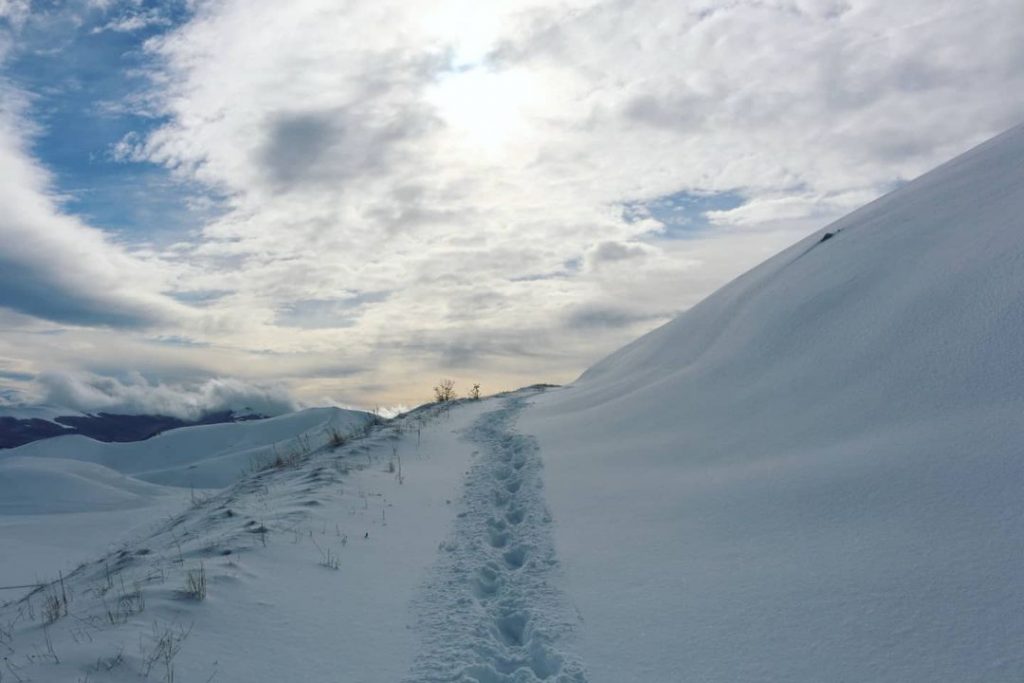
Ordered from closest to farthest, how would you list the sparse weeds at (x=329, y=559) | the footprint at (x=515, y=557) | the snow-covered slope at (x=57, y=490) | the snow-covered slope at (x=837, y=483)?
1. the snow-covered slope at (x=837, y=483)
2. the sparse weeds at (x=329, y=559)
3. the footprint at (x=515, y=557)
4. the snow-covered slope at (x=57, y=490)

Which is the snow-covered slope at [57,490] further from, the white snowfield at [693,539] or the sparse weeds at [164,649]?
the sparse weeds at [164,649]

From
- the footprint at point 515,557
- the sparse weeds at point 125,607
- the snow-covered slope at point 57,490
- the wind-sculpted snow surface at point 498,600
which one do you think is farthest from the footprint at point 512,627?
the snow-covered slope at point 57,490

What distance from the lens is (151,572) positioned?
19.5 feet

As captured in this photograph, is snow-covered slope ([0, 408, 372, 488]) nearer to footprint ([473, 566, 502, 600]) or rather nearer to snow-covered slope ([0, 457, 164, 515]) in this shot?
snow-covered slope ([0, 457, 164, 515])

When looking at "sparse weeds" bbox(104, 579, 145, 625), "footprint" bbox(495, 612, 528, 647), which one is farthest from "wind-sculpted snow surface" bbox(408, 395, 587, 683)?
"sparse weeds" bbox(104, 579, 145, 625)

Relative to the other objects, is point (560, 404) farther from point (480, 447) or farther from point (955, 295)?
point (955, 295)

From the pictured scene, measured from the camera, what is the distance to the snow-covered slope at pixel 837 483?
3.96 meters

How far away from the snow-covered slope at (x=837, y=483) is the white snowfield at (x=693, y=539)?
2cm

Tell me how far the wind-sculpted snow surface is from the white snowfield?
0.03 meters

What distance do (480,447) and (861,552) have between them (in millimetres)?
7801

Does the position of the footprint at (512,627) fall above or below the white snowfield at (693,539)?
below

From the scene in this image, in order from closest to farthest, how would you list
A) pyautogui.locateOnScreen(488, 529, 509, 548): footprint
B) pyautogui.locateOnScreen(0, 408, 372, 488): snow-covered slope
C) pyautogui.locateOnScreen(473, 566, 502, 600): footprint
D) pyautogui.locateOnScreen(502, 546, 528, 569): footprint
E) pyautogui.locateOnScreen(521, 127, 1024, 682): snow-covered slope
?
pyautogui.locateOnScreen(521, 127, 1024, 682): snow-covered slope < pyautogui.locateOnScreen(473, 566, 502, 600): footprint < pyautogui.locateOnScreen(502, 546, 528, 569): footprint < pyautogui.locateOnScreen(488, 529, 509, 548): footprint < pyautogui.locateOnScreen(0, 408, 372, 488): snow-covered slope

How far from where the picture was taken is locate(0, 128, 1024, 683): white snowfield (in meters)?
4.00

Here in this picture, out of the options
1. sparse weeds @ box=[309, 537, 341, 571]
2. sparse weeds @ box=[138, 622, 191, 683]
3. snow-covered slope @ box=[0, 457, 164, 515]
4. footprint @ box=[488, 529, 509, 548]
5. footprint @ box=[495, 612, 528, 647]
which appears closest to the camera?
sparse weeds @ box=[138, 622, 191, 683]
